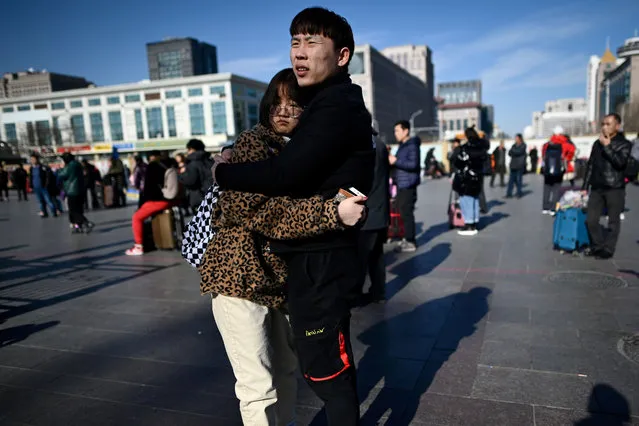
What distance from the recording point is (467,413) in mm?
2617

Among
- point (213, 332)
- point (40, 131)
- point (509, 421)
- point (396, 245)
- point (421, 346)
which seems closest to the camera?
point (509, 421)

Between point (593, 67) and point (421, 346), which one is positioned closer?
point (421, 346)

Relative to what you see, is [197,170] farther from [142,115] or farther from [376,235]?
[142,115]

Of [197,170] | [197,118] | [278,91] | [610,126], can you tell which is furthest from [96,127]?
[278,91]

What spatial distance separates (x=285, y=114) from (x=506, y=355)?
266cm

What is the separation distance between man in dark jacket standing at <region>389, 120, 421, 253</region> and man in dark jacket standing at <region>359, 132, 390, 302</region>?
1745 mm

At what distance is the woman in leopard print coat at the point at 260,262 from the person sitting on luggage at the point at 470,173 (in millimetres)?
6864

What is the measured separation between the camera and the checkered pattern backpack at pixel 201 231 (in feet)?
6.39

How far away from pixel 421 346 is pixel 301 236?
2398mm

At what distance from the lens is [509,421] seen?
252 cm

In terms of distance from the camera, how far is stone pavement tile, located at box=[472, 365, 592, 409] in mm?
2719

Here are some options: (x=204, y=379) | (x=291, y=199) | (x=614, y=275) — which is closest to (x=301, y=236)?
(x=291, y=199)

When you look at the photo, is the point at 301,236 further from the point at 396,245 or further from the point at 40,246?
the point at 40,246

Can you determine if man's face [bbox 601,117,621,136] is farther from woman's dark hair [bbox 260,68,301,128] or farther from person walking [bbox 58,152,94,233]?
person walking [bbox 58,152,94,233]
